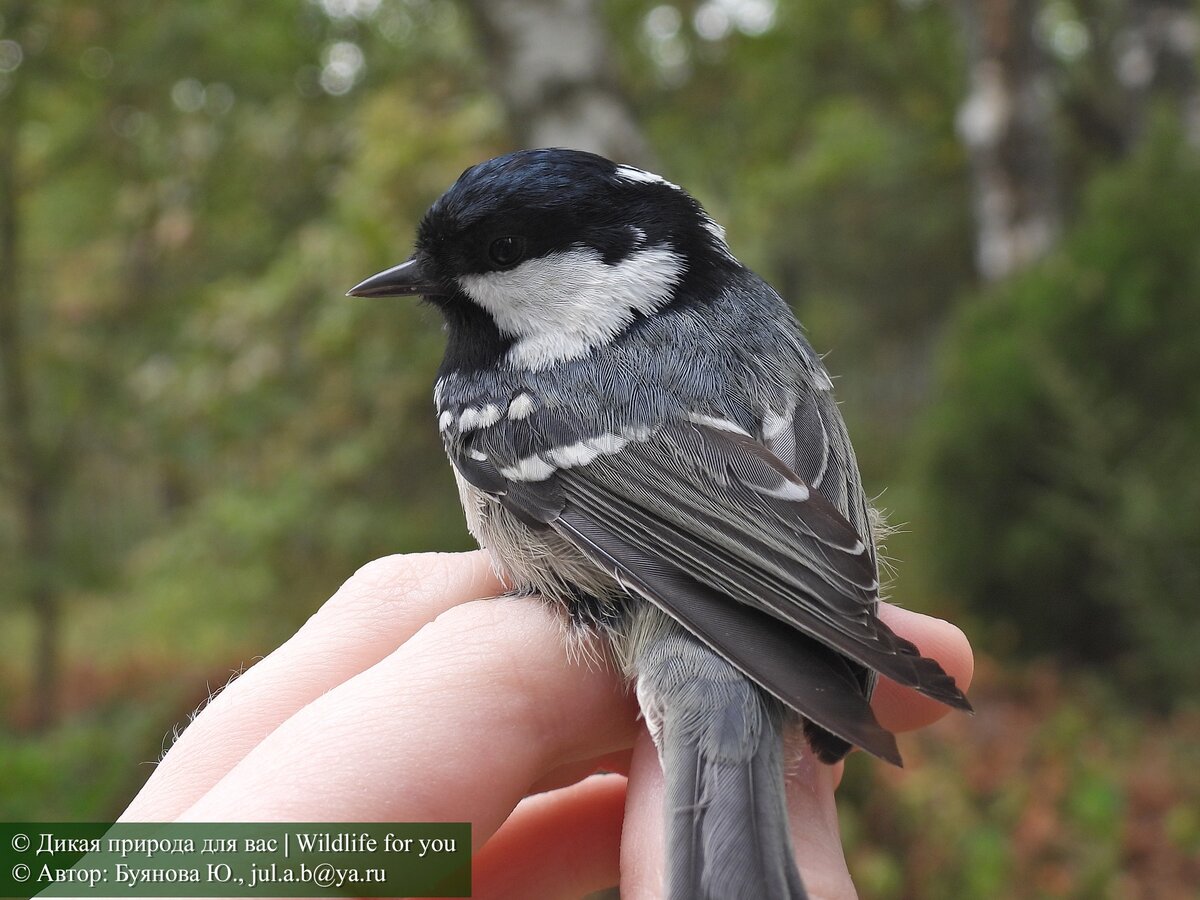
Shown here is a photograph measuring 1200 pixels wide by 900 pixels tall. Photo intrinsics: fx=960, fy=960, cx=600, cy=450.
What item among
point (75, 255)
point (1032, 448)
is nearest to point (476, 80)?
point (75, 255)

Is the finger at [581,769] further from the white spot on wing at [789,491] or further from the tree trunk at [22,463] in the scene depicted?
the tree trunk at [22,463]

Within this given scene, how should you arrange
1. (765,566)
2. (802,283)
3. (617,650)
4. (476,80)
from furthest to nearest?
(802,283), (476,80), (617,650), (765,566)

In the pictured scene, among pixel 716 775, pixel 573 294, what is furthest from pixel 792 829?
pixel 573 294

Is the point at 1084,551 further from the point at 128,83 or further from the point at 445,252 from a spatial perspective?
the point at 128,83

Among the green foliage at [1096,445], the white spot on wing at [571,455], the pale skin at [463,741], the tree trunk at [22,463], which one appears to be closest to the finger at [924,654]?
the pale skin at [463,741]

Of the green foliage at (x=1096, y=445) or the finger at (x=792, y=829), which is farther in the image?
the green foliage at (x=1096, y=445)

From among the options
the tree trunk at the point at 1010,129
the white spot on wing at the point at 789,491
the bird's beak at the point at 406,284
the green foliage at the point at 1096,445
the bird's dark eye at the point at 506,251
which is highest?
the tree trunk at the point at 1010,129
